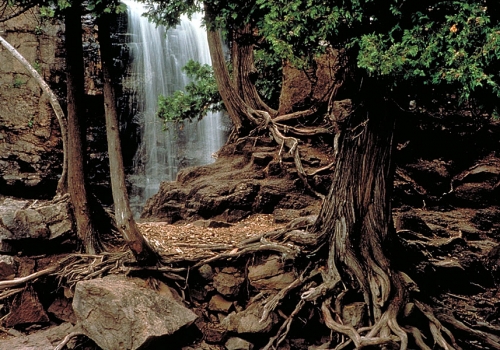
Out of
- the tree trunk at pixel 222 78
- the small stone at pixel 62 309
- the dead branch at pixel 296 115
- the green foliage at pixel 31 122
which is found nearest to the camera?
the small stone at pixel 62 309

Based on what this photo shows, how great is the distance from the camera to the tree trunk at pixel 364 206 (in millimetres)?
4754

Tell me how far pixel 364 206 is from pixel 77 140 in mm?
4842

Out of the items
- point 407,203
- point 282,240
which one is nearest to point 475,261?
point 407,203

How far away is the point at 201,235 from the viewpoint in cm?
718

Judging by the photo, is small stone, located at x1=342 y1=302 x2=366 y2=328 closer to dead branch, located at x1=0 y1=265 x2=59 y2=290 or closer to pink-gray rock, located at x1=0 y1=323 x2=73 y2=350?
pink-gray rock, located at x1=0 y1=323 x2=73 y2=350

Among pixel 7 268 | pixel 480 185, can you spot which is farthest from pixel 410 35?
pixel 7 268

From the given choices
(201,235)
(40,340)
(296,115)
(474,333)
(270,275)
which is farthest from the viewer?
(296,115)

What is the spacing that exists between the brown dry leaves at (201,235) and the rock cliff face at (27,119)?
861 cm

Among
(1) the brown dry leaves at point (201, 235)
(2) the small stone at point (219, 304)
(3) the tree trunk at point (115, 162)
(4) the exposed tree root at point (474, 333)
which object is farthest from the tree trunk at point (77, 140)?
(4) the exposed tree root at point (474, 333)

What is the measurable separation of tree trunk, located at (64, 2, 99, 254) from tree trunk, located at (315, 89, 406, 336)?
421 cm

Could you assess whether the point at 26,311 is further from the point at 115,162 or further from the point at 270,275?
the point at 270,275

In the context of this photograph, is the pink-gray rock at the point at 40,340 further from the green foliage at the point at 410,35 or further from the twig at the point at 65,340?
the green foliage at the point at 410,35

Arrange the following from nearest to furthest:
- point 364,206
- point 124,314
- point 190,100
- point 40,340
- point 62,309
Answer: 1. point 124,314
2. point 364,206
3. point 40,340
4. point 62,309
5. point 190,100

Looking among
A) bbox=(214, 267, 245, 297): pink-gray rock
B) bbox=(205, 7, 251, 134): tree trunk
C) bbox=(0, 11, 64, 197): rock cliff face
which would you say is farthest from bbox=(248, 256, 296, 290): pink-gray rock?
bbox=(0, 11, 64, 197): rock cliff face
